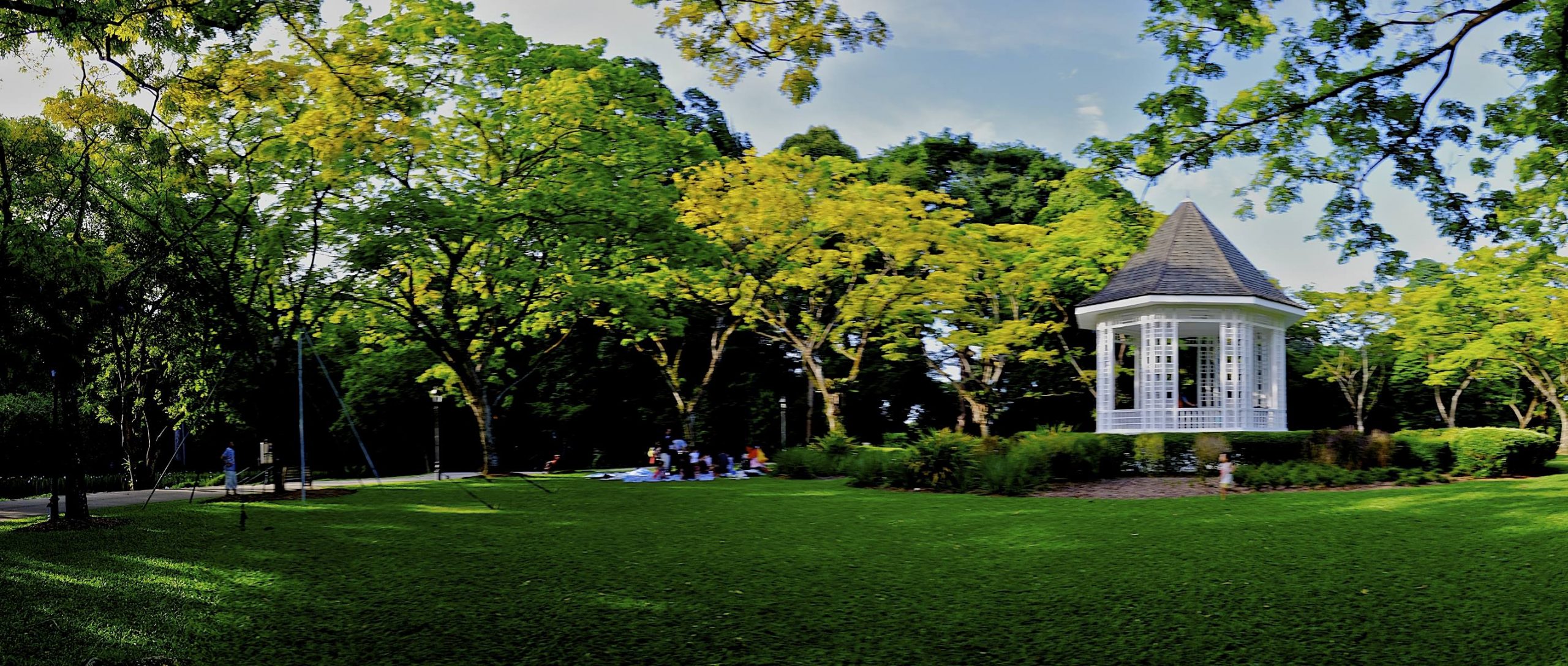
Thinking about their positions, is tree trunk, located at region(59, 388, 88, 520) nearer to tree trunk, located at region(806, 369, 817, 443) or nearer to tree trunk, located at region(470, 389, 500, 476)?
tree trunk, located at region(470, 389, 500, 476)

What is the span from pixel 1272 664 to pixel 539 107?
16129mm

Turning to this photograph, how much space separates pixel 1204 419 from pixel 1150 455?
307 cm

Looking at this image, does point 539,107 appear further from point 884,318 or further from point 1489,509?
point 1489,509

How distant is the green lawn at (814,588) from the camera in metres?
6.04

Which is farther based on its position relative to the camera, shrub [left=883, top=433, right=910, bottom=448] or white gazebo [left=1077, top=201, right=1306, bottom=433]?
shrub [left=883, top=433, right=910, bottom=448]

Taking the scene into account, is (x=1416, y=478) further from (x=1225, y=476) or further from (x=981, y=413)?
(x=981, y=413)

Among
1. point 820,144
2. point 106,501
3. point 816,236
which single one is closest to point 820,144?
point 820,144

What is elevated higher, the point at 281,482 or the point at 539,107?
the point at 539,107

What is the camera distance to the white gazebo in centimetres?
2205

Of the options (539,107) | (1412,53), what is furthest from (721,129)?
(1412,53)

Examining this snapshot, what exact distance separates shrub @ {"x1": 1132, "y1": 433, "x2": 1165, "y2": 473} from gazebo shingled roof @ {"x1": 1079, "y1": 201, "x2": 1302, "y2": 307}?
3971 mm

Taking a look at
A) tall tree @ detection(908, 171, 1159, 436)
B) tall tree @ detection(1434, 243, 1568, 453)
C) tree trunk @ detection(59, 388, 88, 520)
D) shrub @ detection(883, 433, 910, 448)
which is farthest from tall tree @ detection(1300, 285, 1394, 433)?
tree trunk @ detection(59, 388, 88, 520)

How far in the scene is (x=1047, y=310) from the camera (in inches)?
1222

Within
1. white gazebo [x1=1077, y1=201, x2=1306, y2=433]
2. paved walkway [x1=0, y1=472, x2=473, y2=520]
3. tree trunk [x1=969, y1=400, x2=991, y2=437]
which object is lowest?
paved walkway [x1=0, y1=472, x2=473, y2=520]
